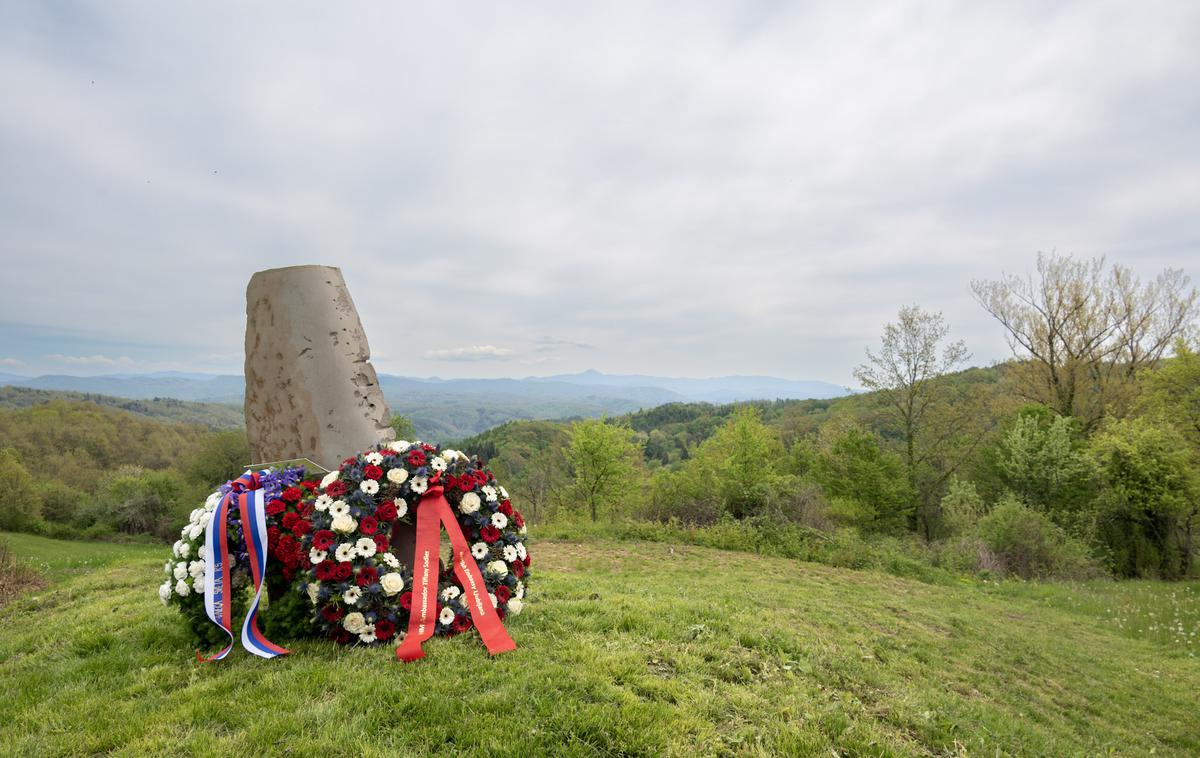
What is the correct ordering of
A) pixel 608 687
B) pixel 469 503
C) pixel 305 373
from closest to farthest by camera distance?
pixel 608 687 < pixel 469 503 < pixel 305 373

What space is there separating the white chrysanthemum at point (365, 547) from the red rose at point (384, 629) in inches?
23.1

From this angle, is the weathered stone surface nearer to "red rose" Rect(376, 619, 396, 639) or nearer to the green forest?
"red rose" Rect(376, 619, 396, 639)

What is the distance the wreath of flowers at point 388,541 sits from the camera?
4293mm

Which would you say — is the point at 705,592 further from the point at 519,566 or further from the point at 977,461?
the point at 977,461

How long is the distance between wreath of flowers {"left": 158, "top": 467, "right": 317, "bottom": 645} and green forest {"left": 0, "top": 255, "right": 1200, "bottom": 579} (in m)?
13.1

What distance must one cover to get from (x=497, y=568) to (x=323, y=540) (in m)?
1.61

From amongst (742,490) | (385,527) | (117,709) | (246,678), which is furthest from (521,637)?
(742,490)

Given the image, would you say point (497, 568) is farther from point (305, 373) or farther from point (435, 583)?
point (305, 373)

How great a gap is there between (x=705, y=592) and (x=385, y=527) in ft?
20.6

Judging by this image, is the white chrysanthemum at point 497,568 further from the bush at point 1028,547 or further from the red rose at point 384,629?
the bush at point 1028,547

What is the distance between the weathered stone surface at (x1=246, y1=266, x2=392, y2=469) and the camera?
5.53m

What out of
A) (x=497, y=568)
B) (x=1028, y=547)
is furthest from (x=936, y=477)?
(x=497, y=568)

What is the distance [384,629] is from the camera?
172 inches

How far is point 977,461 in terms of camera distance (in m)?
24.7
